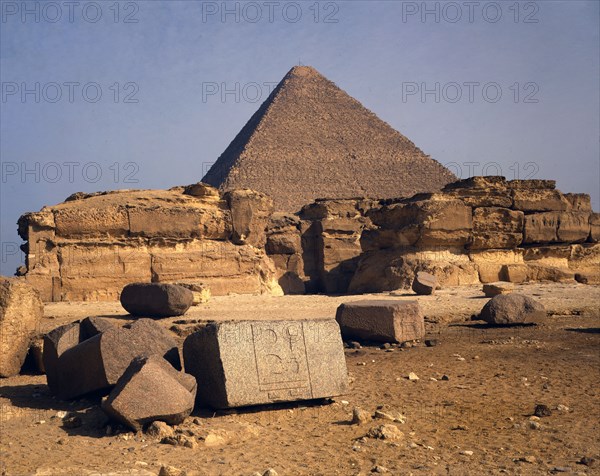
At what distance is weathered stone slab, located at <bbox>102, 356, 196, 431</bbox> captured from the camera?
3.86m

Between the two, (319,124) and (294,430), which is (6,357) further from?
(319,124)

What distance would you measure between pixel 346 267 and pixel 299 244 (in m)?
2.12

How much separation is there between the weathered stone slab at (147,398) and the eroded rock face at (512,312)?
5.18m

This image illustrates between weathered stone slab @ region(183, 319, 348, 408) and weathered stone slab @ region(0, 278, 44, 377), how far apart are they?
1.60 metres

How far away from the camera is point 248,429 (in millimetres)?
4016

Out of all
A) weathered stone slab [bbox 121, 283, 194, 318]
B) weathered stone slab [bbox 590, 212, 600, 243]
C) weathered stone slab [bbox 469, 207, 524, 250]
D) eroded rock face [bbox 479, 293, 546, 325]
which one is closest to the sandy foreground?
eroded rock face [bbox 479, 293, 546, 325]

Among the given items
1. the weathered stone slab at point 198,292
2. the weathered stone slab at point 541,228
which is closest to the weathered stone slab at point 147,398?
the weathered stone slab at point 198,292

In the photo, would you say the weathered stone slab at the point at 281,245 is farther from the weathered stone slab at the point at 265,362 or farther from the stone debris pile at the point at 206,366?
the weathered stone slab at the point at 265,362

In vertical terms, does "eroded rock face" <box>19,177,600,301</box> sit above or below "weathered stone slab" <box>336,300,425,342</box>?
above

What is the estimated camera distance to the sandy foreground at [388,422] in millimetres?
3428

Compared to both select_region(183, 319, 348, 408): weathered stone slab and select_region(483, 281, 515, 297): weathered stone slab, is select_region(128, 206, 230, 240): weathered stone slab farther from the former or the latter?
select_region(183, 319, 348, 408): weathered stone slab

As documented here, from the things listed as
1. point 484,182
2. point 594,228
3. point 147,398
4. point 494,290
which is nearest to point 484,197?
point 484,182

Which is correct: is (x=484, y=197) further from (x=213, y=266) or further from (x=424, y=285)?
(x=213, y=266)

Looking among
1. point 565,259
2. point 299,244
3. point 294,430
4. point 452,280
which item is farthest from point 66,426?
point 299,244
